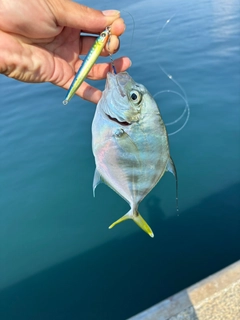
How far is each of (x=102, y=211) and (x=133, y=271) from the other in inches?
40.8

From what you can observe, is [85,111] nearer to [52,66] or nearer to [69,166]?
[69,166]

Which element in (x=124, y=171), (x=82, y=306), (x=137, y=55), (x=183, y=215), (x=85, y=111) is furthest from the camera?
(x=137, y=55)

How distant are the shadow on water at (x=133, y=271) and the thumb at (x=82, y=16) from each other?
297cm

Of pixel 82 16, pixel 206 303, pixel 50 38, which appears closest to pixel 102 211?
pixel 206 303

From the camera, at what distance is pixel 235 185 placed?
186 inches

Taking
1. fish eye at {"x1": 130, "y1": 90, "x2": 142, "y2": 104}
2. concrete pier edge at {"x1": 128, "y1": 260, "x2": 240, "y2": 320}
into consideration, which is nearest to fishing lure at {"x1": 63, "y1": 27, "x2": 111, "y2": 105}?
fish eye at {"x1": 130, "y1": 90, "x2": 142, "y2": 104}

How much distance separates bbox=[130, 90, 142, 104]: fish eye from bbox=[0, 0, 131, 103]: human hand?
1.61ft

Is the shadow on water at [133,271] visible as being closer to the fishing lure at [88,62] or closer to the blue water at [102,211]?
Result: the blue water at [102,211]

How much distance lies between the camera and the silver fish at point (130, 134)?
1640 millimetres

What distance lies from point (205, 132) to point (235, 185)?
124 cm

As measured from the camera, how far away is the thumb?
2031mm

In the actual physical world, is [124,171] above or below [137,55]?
above

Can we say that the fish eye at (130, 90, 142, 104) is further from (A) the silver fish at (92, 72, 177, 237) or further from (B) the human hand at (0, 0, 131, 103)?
(B) the human hand at (0, 0, 131, 103)

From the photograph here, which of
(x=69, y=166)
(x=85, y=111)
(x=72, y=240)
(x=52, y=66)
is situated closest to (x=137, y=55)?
(x=85, y=111)
